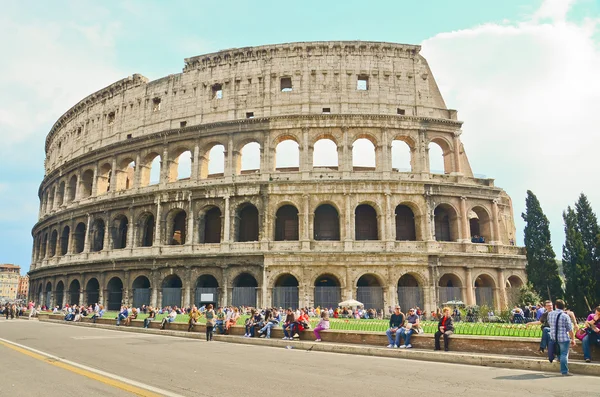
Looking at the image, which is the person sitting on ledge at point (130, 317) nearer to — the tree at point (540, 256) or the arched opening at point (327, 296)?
the arched opening at point (327, 296)

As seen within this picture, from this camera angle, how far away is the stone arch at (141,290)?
1201 inches

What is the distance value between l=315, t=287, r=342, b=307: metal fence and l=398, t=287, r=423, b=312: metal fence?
13.0ft

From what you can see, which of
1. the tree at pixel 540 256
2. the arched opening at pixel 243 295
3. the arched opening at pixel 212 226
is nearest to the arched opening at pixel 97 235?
the arched opening at pixel 212 226

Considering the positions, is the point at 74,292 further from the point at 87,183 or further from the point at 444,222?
the point at 444,222

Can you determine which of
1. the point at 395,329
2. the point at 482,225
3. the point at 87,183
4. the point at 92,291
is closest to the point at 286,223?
the point at 482,225

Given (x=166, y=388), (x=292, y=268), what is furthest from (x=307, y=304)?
(x=166, y=388)

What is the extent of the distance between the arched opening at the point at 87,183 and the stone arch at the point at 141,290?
1097 cm

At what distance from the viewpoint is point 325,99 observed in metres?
30.1

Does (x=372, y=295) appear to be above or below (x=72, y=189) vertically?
below

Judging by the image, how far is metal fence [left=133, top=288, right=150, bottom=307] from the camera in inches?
1200

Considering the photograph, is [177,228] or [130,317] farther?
[177,228]

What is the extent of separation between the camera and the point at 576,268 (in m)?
28.5

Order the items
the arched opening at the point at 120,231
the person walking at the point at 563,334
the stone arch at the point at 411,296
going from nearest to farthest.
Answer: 1. the person walking at the point at 563,334
2. the stone arch at the point at 411,296
3. the arched opening at the point at 120,231

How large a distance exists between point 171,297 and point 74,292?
12.3 m
